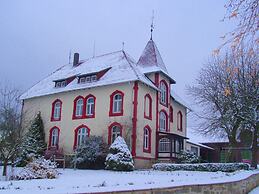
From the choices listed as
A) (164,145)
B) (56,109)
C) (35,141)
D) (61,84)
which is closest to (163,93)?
(164,145)

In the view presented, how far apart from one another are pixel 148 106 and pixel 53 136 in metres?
9.35

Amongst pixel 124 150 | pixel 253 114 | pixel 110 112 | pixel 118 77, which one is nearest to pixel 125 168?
pixel 124 150

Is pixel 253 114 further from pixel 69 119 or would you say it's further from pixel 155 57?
pixel 69 119

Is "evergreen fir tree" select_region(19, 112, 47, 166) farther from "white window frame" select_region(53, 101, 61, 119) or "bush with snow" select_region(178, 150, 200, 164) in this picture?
"bush with snow" select_region(178, 150, 200, 164)

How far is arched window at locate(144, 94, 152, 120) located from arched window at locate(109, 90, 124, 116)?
→ 2.01m

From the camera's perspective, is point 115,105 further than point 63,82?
No

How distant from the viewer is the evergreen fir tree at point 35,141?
25.4 m

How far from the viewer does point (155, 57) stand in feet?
94.3

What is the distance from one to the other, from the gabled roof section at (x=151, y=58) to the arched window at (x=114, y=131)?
21.3 feet

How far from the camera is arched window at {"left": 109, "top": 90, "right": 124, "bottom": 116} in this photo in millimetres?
25259

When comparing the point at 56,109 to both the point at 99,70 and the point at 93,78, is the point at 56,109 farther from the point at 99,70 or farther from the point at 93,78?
the point at 99,70

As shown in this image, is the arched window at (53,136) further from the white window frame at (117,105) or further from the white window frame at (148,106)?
the white window frame at (148,106)

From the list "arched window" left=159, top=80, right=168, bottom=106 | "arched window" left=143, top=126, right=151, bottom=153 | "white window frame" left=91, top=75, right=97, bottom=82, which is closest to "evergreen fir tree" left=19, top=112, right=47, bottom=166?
"white window frame" left=91, top=75, right=97, bottom=82

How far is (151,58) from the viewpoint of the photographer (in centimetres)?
2889
